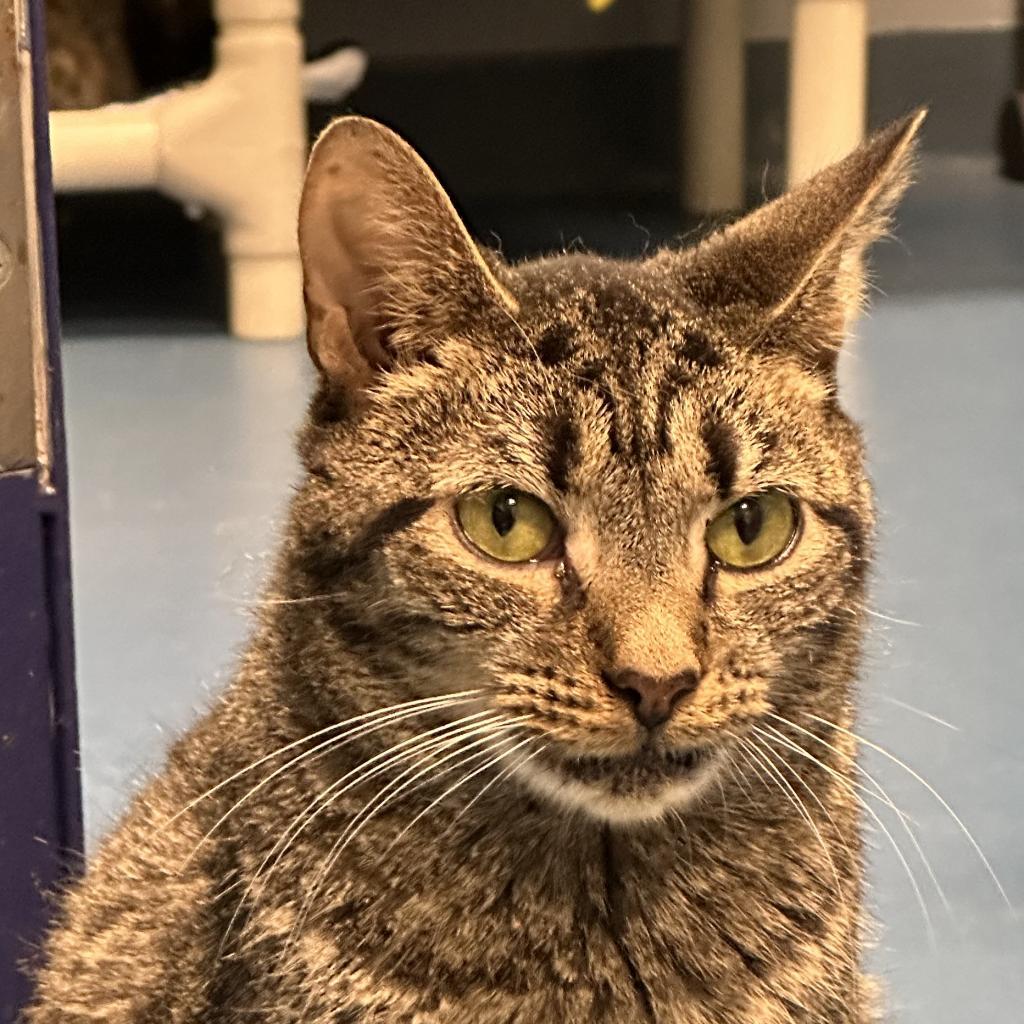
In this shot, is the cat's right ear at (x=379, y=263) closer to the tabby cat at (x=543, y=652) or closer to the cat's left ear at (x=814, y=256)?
the tabby cat at (x=543, y=652)

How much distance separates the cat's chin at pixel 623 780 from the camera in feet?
2.79

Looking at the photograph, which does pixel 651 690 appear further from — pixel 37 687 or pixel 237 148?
pixel 237 148

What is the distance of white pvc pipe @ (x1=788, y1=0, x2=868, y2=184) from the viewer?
2.93 metres

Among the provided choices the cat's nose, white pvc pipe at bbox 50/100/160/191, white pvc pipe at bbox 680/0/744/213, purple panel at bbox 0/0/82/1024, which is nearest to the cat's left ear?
the cat's nose

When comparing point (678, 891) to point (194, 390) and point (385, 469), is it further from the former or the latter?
point (194, 390)

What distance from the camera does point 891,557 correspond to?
79.3 inches

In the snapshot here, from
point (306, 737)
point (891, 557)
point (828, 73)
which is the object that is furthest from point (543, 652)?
point (828, 73)

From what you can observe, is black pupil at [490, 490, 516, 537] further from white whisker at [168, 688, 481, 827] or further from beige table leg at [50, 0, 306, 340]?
beige table leg at [50, 0, 306, 340]

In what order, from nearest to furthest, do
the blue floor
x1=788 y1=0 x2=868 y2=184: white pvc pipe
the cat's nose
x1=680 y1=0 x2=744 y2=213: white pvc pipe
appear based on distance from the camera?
the cat's nose < the blue floor < x1=788 y1=0 x2=868 y2=184: white pvc pipe < x1=680 y1=0 x2=744 y2=213: white pvc pipe

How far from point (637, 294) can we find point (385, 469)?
0.66ft

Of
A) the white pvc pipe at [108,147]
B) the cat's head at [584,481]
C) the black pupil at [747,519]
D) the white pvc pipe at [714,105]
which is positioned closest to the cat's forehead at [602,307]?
the cat's head at [584,481]

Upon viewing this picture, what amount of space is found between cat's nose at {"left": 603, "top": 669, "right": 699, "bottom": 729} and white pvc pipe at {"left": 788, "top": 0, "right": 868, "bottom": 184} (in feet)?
7.39

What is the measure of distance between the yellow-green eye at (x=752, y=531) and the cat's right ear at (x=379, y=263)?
6.9 inches

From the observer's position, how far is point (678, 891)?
937 millimetres
